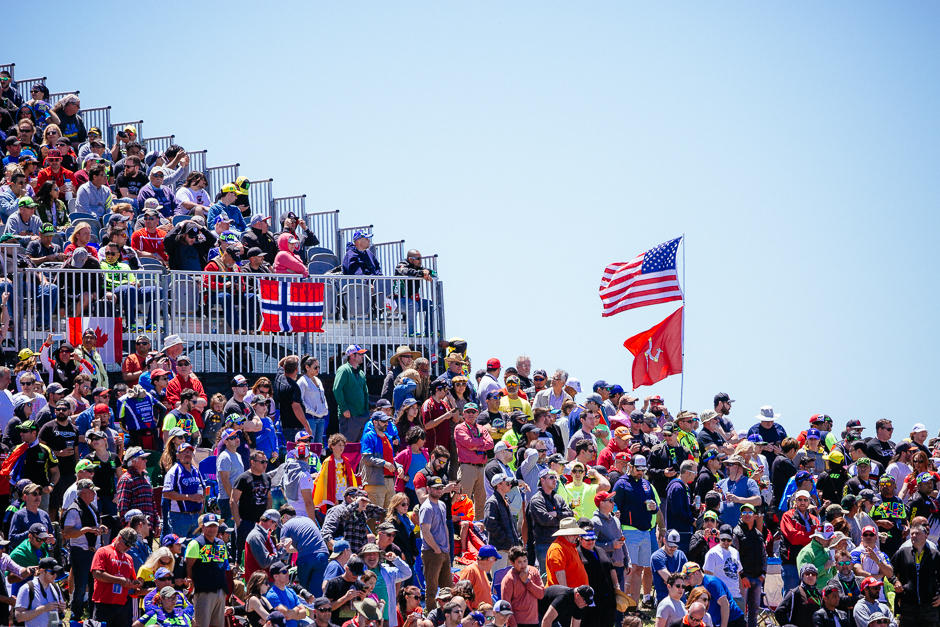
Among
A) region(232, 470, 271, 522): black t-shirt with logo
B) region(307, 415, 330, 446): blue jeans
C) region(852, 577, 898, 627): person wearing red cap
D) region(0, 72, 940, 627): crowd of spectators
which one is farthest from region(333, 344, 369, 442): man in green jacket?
region(852, 577, 898, 627): person wearing red cap

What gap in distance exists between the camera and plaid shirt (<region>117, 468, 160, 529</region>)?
48.9 feet

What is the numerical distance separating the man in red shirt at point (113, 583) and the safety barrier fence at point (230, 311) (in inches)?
217

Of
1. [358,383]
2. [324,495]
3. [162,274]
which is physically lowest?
[324,495]

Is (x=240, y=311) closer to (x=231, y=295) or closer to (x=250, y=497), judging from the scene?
(x=231, y=295)

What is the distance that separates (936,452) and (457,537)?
7.69 meters

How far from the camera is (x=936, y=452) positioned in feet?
68.5

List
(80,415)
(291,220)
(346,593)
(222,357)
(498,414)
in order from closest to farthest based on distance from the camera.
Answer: (346,593) < (80,415) < (498,414) < (222,357) < (291,220)

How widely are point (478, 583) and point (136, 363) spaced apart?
576 centimetres

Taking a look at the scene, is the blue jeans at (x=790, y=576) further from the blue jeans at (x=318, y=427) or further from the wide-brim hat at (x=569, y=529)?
the blue jeans at (x=318, y=427)

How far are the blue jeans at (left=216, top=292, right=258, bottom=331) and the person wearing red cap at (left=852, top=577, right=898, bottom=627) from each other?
9067 millimetres

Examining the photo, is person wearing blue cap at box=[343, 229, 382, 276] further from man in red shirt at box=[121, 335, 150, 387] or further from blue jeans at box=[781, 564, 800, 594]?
blue jeans at box=[781, 564, 800, 594]

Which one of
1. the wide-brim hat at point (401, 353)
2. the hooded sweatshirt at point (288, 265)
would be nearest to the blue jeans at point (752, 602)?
the wide-brim hat at point (401, 353)

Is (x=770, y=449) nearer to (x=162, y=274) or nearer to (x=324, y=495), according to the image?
(x=324, y=495)

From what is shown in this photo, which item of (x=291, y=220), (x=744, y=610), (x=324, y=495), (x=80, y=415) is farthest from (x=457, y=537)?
(x=291, y=220)
